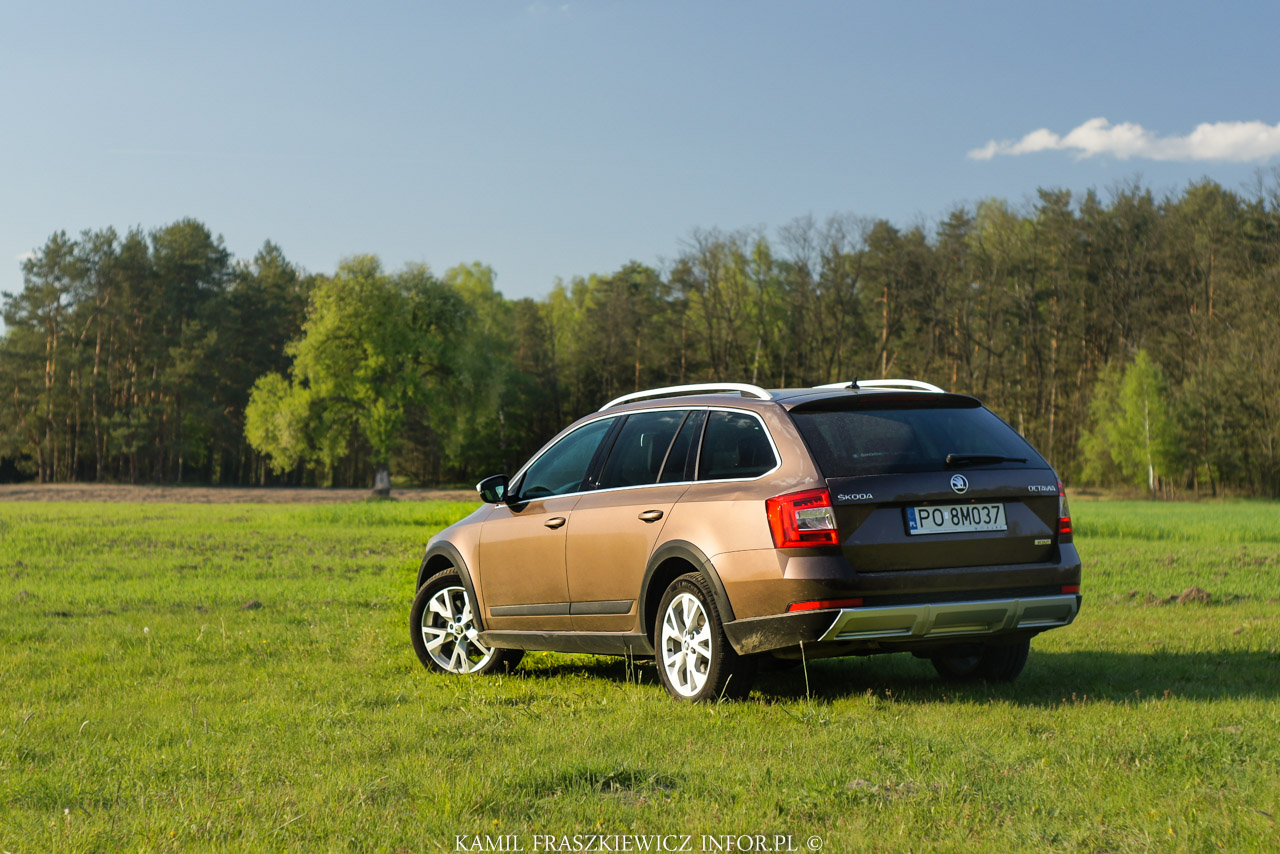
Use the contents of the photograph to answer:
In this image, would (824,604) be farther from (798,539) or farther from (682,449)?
(682,449)

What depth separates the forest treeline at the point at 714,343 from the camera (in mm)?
60531

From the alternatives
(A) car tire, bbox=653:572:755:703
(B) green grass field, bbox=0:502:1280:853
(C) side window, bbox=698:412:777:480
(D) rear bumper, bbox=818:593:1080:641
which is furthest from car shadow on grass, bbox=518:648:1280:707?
(C) side window, bbox=698:412:777:480

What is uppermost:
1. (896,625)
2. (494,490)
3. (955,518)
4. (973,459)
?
(973,459)

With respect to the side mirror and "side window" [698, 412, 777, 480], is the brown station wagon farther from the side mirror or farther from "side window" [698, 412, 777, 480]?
the side mirror

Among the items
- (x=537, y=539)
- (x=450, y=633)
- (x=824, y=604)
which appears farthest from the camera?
(x=450, y=633)

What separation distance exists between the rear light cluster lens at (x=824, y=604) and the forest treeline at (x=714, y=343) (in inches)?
2242

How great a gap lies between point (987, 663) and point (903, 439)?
1867 mm

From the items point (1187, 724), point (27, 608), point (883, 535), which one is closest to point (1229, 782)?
point (1187, 724)

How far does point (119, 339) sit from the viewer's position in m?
77.4

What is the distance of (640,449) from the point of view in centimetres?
761

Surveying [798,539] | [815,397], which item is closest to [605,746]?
[798,539]

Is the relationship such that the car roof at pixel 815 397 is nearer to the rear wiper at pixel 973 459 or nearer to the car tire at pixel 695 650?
the rear wiper at pixel 973 459

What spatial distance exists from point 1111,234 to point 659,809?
64287mm

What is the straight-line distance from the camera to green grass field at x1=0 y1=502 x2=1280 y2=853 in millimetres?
4168
